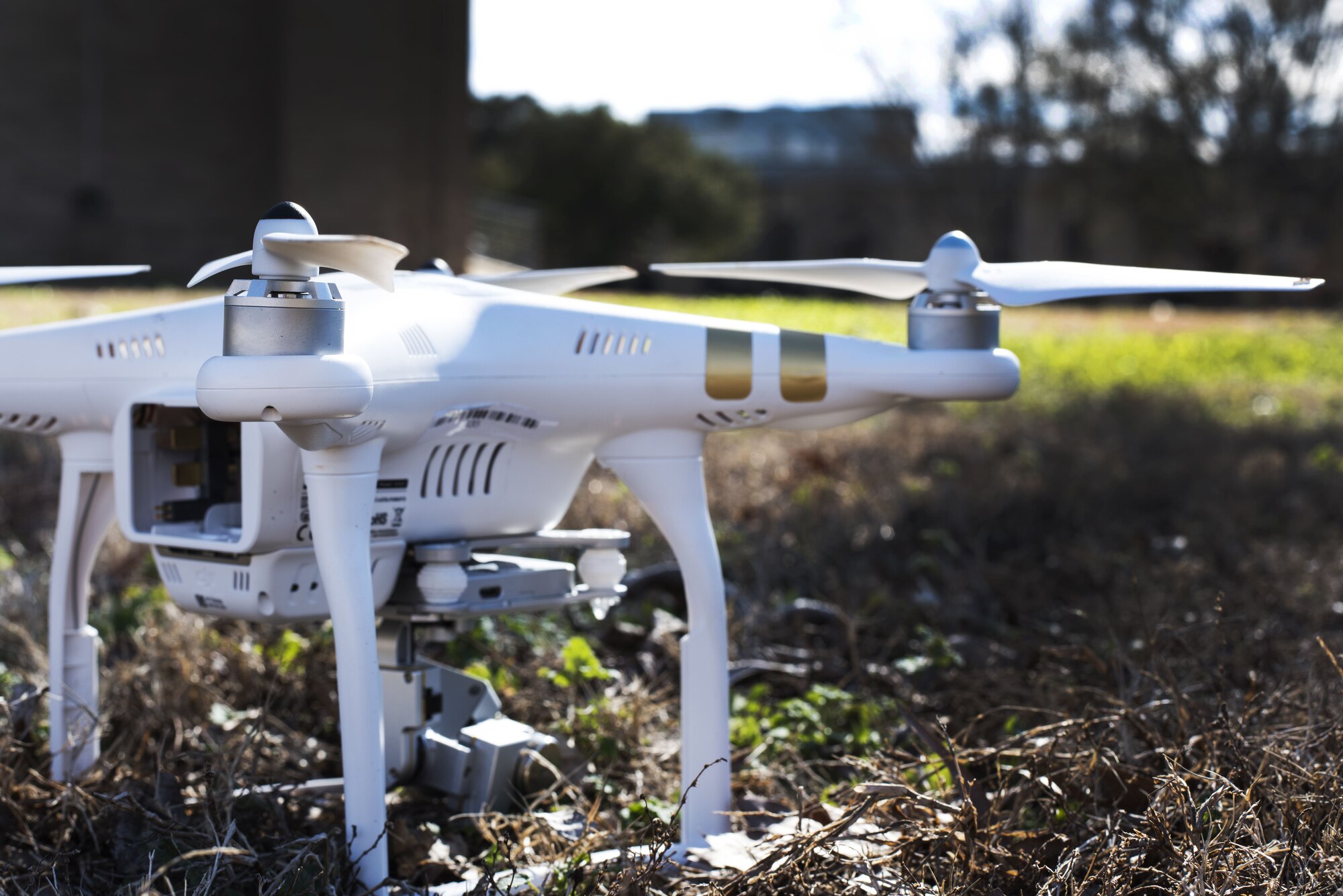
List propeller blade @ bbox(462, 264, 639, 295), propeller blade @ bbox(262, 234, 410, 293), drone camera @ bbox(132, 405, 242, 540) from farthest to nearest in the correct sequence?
propeller blade @ bbox(462, 264, 639, 295)
drone camera @ bbox(132, 405, 242, 540)
propeller blade @ bbox(262, 234, 410, 293)

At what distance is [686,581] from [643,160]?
3310 centimetres

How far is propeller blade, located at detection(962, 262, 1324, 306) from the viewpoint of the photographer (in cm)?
239

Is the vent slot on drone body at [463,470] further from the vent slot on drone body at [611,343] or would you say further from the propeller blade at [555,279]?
the propeller blade at [555,279]

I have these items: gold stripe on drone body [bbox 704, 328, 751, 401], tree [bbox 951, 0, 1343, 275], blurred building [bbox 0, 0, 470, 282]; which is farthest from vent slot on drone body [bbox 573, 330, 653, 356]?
tree [bbox 951, 0, 1343, 275]

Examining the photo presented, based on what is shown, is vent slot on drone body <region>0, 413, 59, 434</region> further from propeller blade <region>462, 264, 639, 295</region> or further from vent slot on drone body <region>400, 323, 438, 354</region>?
propeller blade <region>462, 264, 639, 295</region>

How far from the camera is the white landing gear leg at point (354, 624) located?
2188 mm

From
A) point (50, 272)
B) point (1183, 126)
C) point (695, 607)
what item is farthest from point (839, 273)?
point (1183, 126)

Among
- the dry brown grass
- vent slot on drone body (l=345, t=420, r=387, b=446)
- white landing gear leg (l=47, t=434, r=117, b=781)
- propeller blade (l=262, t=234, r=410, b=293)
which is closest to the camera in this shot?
propeller blade (l=262, t=234, r=410, b=293)

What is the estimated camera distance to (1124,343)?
1287cm

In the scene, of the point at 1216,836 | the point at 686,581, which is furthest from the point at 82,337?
the point at 1216,836

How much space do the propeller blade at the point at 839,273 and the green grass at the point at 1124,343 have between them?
430 centimetres

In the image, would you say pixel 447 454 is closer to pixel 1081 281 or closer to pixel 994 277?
pixel 994 277

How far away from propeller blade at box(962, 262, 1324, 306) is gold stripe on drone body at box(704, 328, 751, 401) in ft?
1.46

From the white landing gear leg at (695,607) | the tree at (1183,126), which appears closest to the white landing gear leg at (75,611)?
the white landing gear leg at (695,607)
